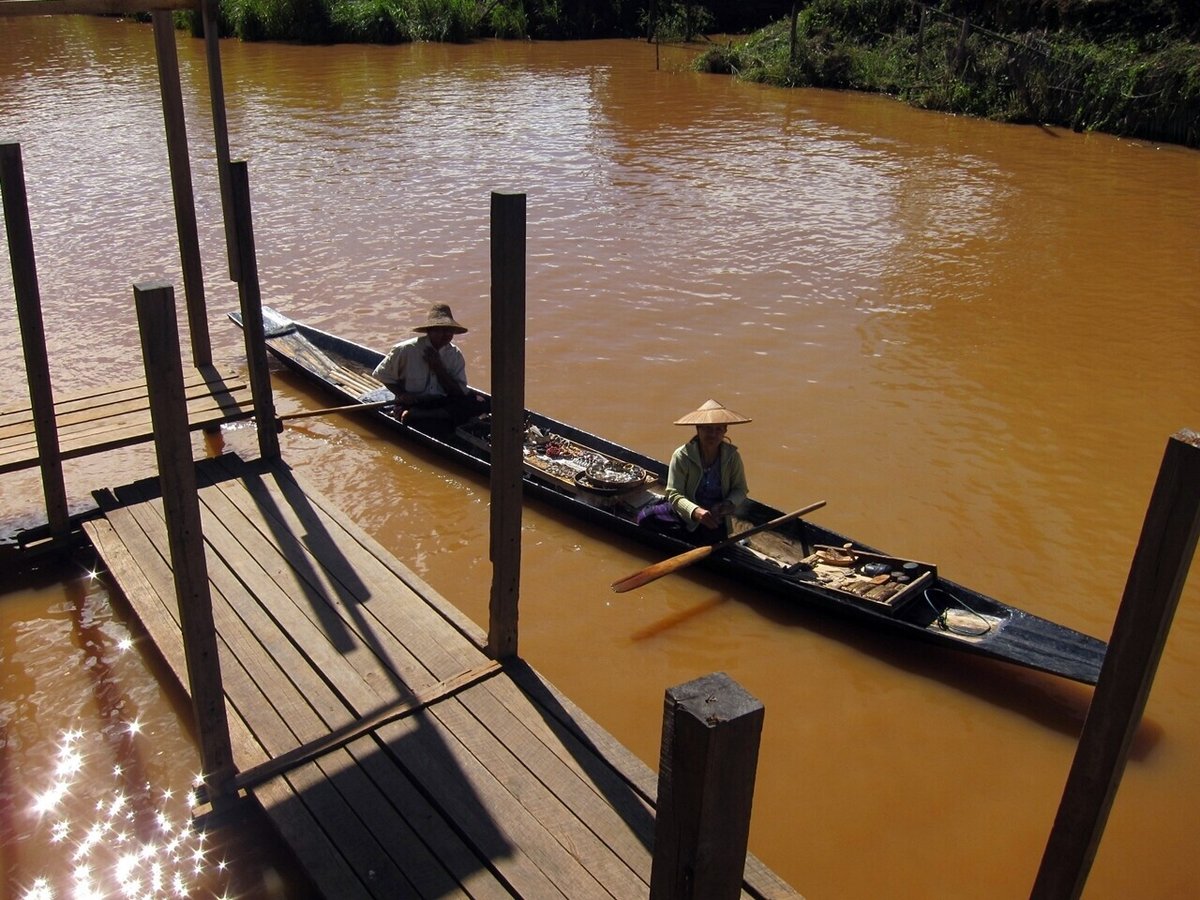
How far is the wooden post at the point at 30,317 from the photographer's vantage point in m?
4.91

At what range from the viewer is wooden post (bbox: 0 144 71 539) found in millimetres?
4914

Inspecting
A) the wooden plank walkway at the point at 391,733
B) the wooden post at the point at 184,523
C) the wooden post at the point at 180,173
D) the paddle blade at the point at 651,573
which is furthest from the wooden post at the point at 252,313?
the paddle blade at the point at 651,573

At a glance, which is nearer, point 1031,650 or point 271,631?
point 271,631

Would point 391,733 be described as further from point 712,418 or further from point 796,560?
point 796,560

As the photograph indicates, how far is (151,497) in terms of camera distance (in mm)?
5844

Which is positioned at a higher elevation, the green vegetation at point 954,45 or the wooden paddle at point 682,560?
the green vegetation at point 954,45

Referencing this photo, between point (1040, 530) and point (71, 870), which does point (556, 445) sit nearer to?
point (1040, 530)

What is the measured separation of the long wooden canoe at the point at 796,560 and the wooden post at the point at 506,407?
2088 millimetres

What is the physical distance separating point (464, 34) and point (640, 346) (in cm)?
2512

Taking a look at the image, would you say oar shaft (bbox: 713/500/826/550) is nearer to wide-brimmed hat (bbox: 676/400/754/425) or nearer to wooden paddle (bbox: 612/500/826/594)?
wooden paddle (bbox: 612/500/826/594)

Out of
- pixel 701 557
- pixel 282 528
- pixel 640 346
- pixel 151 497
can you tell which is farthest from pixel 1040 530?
pixel 151 497

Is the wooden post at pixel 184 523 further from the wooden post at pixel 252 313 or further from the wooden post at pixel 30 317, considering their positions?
the wooden post at pixel 30 317

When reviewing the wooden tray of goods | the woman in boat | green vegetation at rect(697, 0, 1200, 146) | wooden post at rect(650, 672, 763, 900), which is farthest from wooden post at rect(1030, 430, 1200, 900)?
green vegetation at rect(697, 0, 1200, 146)

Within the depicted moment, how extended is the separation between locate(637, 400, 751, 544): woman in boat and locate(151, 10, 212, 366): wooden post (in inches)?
130
